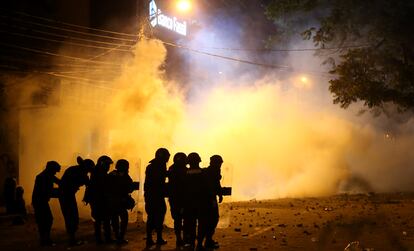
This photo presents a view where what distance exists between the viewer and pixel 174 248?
338 inches

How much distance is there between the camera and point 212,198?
847 cm

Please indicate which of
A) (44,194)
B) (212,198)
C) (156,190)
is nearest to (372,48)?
(212,198)

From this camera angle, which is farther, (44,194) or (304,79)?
(304,79)

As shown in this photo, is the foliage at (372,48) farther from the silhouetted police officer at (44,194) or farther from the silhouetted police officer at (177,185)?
the silhouetted police officer at (44,194)

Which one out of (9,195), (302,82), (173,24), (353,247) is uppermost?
(173,24)

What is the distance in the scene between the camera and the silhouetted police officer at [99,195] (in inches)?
350

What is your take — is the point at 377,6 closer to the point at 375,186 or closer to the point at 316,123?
the point at 316,123

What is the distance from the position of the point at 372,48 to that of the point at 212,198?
361 inches

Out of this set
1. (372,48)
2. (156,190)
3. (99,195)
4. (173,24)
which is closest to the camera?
(156,190)

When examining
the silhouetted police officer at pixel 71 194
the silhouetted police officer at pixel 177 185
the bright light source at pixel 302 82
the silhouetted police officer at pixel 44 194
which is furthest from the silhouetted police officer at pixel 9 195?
the bright light source at pixel 302 82

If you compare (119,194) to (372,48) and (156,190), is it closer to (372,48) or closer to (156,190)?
(156,190)

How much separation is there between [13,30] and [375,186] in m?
19.3

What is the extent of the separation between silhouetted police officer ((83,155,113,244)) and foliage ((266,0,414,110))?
8.81 meters

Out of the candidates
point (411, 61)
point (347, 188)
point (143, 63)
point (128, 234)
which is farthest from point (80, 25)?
point (347, 188)
